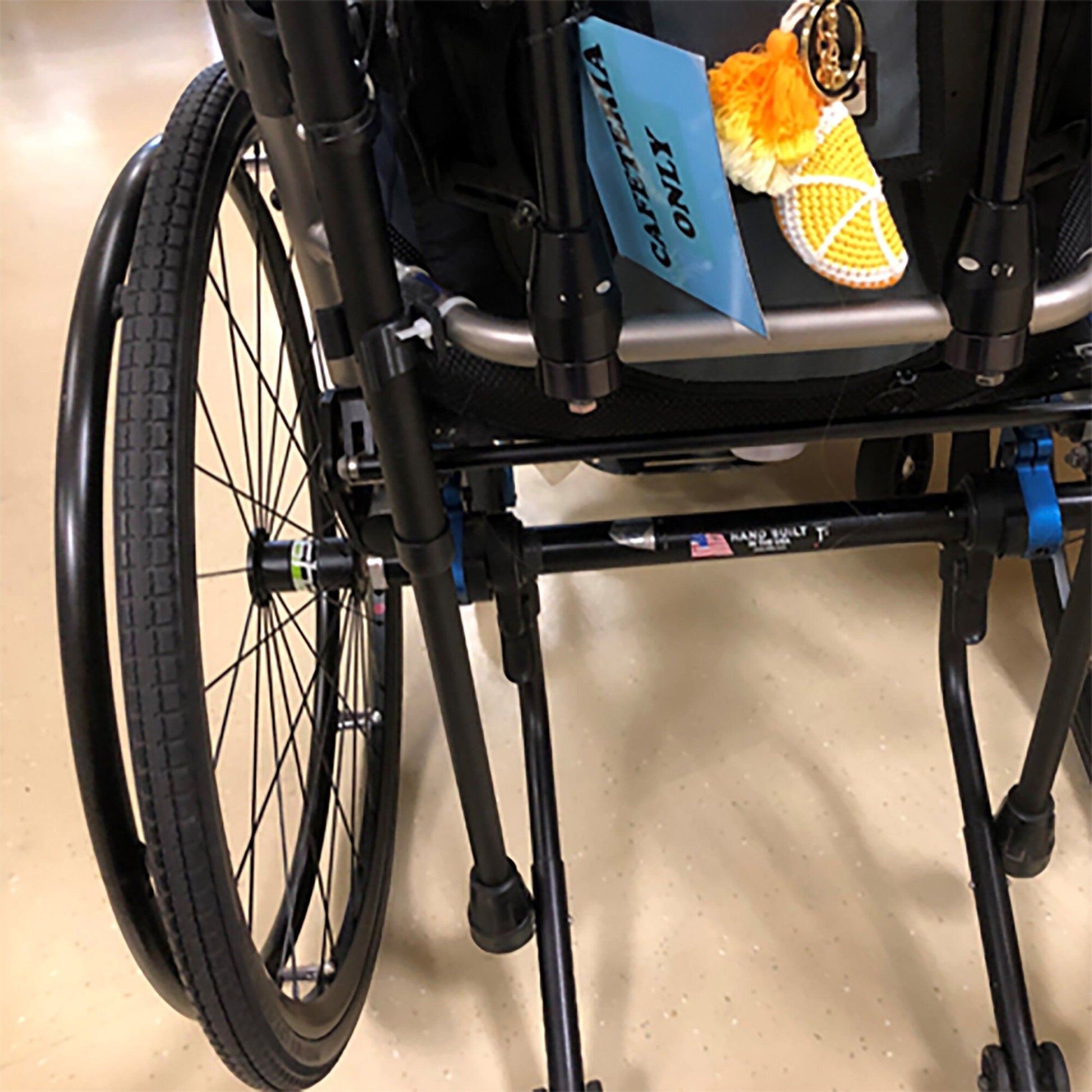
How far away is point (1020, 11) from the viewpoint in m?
0.38

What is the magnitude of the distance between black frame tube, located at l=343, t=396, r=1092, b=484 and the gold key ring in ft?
0.78

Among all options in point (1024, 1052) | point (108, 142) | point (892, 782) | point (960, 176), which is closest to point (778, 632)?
point (892, 782)

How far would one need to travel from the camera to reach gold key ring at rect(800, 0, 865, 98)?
1.35 feet

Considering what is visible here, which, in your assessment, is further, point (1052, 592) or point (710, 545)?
point (1052, 592)

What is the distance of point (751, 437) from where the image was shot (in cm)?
63

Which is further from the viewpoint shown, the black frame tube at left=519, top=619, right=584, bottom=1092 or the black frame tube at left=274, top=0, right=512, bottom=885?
the black frame tube at left=519, top=619, right=584, bottom=1092

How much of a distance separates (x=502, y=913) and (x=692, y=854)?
25 cm

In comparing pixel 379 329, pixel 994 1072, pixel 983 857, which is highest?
pixel 379 329

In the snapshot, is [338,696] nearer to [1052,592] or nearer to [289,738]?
[289,738]

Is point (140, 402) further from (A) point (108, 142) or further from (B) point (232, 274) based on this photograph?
(A) point (108, 142)

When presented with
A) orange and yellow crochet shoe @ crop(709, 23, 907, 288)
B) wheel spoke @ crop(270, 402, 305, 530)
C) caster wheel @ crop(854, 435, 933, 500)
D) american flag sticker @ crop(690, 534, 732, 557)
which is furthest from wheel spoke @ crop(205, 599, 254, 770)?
caster wheel @ crop(854, 435, 933, 500)

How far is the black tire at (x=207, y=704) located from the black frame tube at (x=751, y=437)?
0.17 metres

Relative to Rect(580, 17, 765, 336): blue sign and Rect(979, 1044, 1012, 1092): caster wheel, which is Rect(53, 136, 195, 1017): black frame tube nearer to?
Rect(580, 17, 765, 336): blue sign

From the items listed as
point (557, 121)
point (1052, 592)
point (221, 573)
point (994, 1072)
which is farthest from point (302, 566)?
point (1052, 592)
